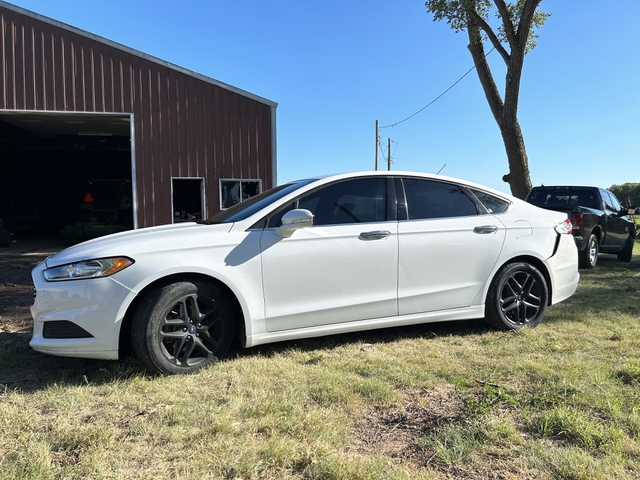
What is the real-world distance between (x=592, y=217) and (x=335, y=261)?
712 centimetres

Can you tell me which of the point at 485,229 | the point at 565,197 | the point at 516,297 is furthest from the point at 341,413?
the point at 565,197

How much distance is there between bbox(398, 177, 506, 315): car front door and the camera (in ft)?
12.6

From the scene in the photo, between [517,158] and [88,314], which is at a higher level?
[517,158]

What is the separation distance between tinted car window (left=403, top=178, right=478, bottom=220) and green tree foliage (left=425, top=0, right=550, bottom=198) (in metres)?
8.51

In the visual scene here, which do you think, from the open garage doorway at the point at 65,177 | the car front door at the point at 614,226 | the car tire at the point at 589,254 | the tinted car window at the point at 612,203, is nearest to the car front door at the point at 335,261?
the car tire at the point at 589,254

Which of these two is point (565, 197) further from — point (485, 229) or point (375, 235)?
point (375, 235)

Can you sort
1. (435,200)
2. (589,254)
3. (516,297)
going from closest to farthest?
1. (435,200)
2. (516,297)
3. (589,254)

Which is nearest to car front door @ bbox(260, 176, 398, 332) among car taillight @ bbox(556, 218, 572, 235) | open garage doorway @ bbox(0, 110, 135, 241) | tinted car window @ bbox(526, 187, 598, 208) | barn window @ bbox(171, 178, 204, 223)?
car taillight @ bbox(556, 218, 572, 235)

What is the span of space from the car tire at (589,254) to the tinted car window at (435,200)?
5509 mm

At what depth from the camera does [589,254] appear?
28.3 ft

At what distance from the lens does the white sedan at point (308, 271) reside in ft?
9.89

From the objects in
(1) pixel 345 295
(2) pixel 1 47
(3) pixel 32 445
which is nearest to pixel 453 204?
(1) pixel 345 295

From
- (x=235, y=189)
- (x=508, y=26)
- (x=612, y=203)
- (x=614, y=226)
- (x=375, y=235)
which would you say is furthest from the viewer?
(x=235, y=189)

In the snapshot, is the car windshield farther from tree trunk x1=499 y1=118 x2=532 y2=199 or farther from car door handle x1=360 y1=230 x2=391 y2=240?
tree trunk x1=499 y1=118 x2=532 y2=199
